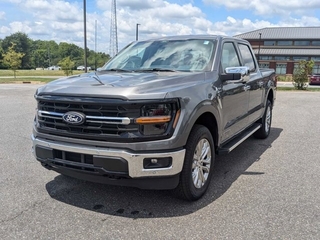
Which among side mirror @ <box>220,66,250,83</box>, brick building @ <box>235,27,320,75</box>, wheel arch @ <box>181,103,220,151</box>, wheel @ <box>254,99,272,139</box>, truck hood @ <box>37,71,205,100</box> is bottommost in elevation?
wheel @ <box>254,99,272,139</box>

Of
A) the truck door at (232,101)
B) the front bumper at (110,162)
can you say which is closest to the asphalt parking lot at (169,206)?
the front bumper at (110,162)

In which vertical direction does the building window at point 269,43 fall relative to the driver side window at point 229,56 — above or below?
above

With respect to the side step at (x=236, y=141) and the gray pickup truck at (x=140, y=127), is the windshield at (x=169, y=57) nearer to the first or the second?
the gray pickup truck at (x=140, y=127)

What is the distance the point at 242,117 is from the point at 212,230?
2.44 metres

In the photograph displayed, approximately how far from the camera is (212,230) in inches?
118

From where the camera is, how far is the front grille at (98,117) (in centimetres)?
302

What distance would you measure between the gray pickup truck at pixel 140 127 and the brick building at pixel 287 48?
6288 centimetres

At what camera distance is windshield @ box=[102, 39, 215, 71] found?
427 centimetres

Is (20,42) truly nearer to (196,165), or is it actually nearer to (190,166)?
(196,165)

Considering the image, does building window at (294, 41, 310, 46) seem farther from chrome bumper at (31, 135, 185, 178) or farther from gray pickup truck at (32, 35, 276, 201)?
chrome bumper at (31, 135, 185, 178)

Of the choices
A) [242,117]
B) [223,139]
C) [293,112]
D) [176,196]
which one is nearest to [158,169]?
[176,196]

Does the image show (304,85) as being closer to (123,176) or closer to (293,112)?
(293,112)

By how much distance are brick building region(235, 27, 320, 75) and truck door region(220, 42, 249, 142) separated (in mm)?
61457

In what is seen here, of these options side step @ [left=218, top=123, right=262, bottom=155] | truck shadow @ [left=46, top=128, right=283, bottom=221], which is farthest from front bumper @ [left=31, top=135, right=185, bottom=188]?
side step @ [left=218, top=123, right=262, bottom=155]
